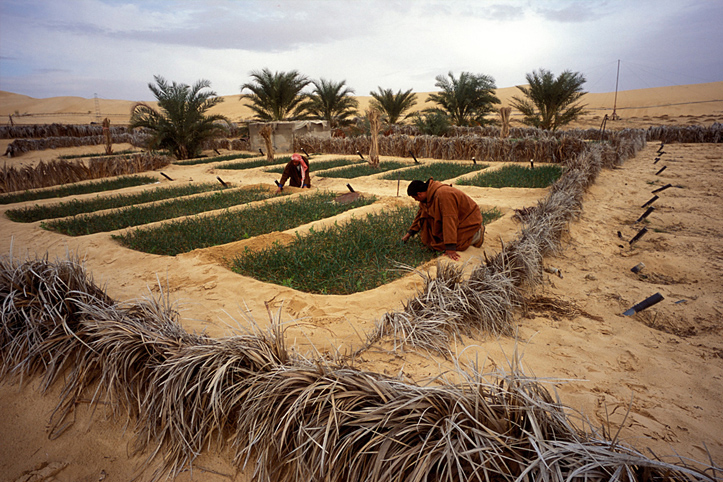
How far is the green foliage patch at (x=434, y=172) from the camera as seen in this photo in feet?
33.3

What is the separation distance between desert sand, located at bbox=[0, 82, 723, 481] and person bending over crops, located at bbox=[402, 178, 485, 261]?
258mm

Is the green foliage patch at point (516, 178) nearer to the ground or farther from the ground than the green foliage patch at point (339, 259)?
farther from the ground

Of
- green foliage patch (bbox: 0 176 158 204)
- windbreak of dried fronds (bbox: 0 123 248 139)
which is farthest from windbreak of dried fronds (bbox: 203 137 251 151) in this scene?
green foliage patch (bbox: 0 176 158 204)

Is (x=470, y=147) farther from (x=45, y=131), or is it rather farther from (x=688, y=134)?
(x=45, y=131)

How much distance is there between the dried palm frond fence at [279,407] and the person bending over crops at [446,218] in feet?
8.84

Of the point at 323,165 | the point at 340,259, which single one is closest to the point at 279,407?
the point at 340,259

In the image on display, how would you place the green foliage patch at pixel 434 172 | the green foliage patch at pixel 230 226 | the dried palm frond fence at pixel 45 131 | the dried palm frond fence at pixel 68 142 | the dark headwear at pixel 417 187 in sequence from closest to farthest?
the dark headwear at pixel 417 187 < the green foliage patch at pixel 230 226 < the green foliage patch at pixel 434 172 < the dried palm frond fence at pixel 68 142 < the dried palm frond fence at pixel 45 131

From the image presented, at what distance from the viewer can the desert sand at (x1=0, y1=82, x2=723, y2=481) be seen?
193 centimetres

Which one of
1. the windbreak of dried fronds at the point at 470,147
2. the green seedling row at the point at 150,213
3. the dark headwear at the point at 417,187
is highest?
the windbreak of dried fronds at the point at 470,147

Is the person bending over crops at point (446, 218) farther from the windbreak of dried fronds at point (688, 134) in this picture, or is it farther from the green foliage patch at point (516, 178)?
the windbreak of dried fronds at point (688, 134)

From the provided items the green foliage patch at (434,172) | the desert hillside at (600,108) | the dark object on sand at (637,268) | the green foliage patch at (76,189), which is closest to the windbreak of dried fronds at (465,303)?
the dark object on sand at (637,268)

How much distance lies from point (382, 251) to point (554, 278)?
6.58 feet

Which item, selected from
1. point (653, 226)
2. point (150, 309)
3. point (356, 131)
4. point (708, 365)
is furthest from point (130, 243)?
point (356, 131)

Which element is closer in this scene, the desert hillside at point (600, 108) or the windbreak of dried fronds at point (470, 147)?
the windbreak of dried fronds at point (470, 147)
